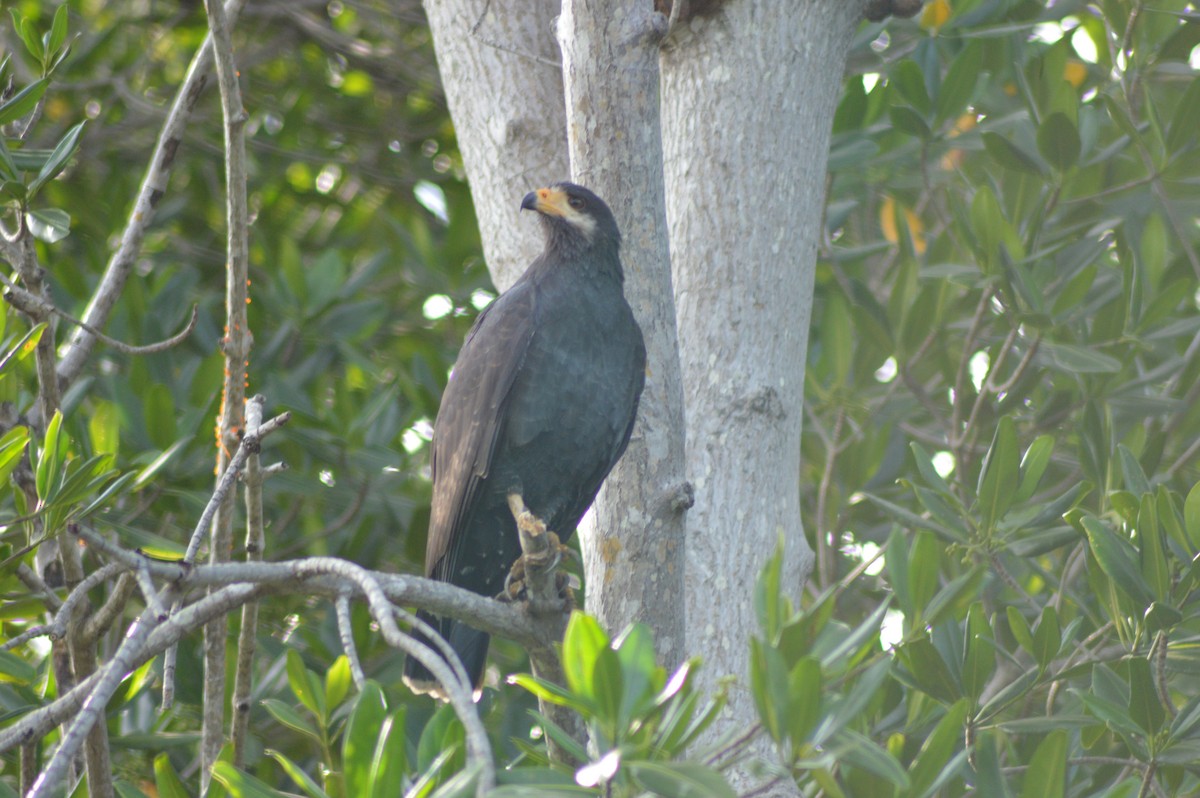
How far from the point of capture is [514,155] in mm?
3676

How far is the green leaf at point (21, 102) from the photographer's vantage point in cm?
315

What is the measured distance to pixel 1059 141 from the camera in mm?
4141

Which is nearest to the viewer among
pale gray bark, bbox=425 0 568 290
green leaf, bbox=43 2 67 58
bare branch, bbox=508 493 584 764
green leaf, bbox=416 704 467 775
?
green leaf, bbox=416 704 467 775

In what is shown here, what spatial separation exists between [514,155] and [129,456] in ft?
5.11

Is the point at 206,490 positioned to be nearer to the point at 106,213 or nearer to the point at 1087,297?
the point at 106,213

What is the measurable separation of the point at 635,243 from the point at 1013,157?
77.5 inches

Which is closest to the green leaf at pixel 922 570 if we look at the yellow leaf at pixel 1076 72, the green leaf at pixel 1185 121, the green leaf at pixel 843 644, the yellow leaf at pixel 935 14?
the green leaf at pixel 843 644

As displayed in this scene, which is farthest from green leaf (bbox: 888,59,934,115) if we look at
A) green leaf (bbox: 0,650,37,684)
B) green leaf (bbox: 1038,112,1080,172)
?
green leaf (bbox: 0,650,37,684)

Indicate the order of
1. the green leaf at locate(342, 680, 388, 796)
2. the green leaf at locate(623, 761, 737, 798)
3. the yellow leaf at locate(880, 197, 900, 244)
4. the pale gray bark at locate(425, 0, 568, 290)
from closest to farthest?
the green leaf at locate(623, 761, 737, 798) → the green leaf at locate(342, 680, 388, 796) → the pale gray bark at locate(425, 0, 568, 290) → the yellow leaf at locate(880, 197, 900, 244)

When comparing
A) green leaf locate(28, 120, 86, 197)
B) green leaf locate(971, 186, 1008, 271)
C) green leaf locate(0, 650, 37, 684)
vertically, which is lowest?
green leaf locate(0, 650, 37, 684)

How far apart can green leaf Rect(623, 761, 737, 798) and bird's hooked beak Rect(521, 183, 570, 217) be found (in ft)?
7.23

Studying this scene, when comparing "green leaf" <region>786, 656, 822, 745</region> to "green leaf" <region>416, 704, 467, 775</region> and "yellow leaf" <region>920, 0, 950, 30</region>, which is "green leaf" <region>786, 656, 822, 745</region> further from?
"yellow leaf" <region>920, 0, 950, 30</region>

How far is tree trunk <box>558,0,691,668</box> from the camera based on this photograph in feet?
9.07

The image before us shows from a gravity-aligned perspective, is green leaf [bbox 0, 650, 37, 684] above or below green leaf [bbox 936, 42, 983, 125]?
below
